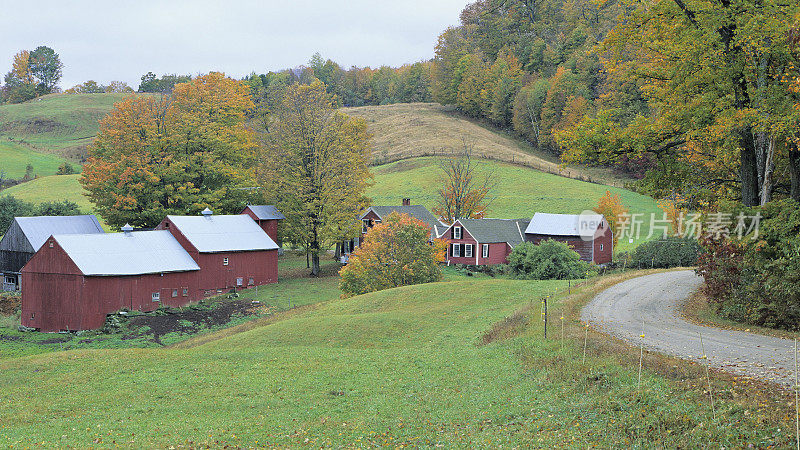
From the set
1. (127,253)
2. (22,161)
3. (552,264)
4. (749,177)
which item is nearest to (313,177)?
(127,253)

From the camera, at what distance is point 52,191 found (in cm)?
8838

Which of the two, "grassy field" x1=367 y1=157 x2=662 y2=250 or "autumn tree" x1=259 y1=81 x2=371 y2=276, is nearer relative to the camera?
"autumn tree" x1=259 y1=81 x2=371 y2=276

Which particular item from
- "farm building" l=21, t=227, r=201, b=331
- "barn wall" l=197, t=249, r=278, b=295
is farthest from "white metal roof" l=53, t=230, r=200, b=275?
"barn wall" l=197, t=249, r=278, b=295

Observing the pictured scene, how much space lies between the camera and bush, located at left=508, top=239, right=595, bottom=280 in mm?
47375

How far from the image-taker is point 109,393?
62.2 feet

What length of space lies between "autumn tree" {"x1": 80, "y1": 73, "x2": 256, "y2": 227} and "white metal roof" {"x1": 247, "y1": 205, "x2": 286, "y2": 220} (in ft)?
8.77

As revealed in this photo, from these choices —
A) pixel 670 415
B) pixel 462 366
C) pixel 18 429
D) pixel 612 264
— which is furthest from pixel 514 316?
pixel 612 264

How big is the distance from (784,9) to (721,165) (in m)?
7.22

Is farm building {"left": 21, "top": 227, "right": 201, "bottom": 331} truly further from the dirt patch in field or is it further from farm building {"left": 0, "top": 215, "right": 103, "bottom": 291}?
farm building {"left": 0, "top": 215, "right": 103, "bottom": 291}

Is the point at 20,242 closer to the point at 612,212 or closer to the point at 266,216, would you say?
the point at 266,216

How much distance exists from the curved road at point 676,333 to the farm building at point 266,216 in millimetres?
37677

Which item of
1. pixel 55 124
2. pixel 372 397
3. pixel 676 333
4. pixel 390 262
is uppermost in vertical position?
pixel 55 124

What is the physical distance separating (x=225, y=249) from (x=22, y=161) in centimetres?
7754

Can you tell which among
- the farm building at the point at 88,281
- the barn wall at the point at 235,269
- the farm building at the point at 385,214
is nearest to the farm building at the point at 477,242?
the farm building at the point at 385,214
